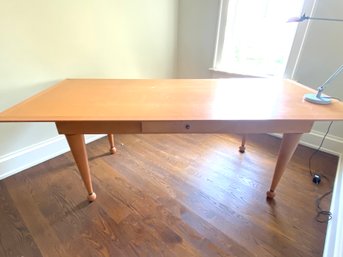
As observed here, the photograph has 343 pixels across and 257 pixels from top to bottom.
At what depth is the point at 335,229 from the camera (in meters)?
1.23

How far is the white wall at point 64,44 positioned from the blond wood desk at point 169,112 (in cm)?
37

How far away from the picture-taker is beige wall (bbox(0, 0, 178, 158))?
151cm

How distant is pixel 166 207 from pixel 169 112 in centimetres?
72

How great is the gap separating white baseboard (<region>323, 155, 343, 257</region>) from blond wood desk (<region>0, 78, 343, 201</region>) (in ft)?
1.27

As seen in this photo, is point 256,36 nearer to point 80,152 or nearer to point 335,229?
point 335,229

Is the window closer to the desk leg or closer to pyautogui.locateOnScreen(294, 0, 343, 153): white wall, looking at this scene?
pyautogui.locateOnScreen(294, 0, 343, 153): white wall

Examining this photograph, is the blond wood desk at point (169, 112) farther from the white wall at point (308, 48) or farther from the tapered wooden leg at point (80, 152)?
the white wall at point (308, 48)

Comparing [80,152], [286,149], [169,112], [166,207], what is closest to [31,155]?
[80,152]

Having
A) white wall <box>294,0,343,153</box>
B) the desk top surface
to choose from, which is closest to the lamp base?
the desk top surface

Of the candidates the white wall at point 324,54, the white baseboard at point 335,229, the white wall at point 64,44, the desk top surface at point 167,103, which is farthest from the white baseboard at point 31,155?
the white wall at point 324,54

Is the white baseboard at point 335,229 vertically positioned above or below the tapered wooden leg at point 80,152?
below

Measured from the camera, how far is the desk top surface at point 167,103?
1.09 meters

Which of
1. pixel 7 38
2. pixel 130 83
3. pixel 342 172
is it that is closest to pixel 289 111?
A: pixel 342 172

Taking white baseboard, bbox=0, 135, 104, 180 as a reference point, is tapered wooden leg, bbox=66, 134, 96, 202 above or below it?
above
